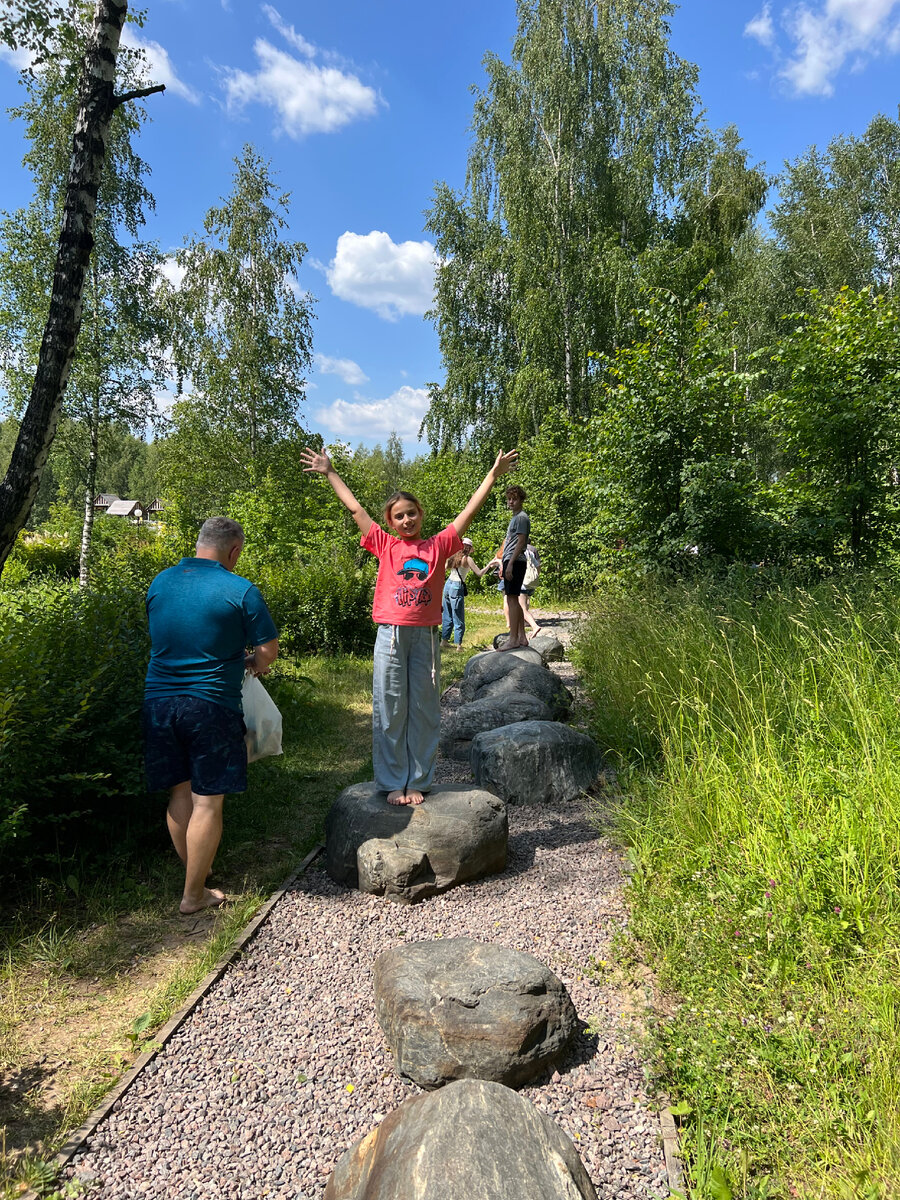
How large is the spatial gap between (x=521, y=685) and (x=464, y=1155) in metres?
5.27

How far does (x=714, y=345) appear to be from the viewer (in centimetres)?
973

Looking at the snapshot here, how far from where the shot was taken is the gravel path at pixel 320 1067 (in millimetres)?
1999

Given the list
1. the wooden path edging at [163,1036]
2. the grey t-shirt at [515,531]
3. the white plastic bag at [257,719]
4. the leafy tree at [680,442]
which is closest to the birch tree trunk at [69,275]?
the white plastic bag at [257,719]

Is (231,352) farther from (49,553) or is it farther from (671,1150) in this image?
(671,1150)

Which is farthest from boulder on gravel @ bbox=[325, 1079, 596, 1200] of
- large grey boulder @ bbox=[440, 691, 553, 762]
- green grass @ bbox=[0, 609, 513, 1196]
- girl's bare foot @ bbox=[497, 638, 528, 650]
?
girl's bare foot @ bbox=[497, 638, 528, 650]

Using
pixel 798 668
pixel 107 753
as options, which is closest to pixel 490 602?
pixel 798 668

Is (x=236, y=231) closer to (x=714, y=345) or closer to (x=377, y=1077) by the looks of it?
(x=714, y=345)

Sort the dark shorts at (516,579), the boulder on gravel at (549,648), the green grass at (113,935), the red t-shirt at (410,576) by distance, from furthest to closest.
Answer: the boulder on gravel at (549,648)
the dark shorts at (516,579)
the red t-shirt at (410,576)
the green grass at (113,935)

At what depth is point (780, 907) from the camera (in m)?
2.62

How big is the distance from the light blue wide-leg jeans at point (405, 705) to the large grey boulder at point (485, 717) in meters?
1.91

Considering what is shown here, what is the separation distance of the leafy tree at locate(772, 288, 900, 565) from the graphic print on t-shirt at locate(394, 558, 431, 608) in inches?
278

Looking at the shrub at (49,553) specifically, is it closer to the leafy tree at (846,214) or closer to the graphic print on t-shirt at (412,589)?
the graphic print on t-shirt at (412,589)

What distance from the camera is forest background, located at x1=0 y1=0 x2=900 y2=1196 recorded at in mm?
2500

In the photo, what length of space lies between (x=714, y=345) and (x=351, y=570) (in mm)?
Answer: 6055
